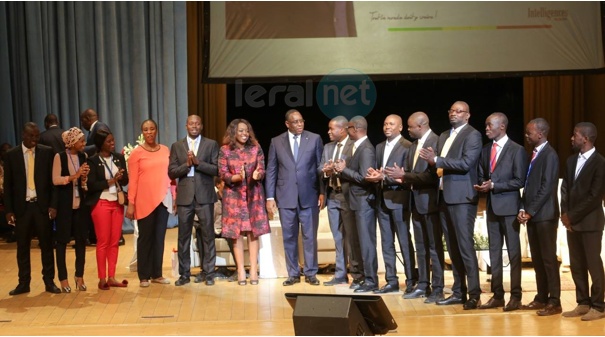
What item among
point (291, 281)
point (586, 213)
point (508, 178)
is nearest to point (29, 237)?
point (291, 281)

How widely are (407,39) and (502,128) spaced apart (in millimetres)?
4408

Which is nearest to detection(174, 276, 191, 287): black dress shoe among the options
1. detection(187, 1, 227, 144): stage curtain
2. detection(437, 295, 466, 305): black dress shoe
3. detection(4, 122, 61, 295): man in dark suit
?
detection(4, 122, 61, 295): man in dark suit

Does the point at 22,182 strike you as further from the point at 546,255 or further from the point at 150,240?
the point at 546,255

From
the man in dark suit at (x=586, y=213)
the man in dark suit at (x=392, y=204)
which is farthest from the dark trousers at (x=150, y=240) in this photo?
the man in dark suit at (x=586, y=213)

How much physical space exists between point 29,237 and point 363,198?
10.1ft

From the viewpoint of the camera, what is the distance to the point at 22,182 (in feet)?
22.0

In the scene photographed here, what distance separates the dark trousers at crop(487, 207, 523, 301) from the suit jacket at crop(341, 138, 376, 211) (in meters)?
1.17

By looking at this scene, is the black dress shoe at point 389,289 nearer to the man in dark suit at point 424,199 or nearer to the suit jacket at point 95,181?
the man in dark suit at point 424,199

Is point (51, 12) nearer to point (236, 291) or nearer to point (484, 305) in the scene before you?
point (236, 291)

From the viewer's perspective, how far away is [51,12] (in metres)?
10.5

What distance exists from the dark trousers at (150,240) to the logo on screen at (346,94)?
3978 mm

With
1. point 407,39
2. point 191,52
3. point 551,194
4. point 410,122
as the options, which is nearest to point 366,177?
point 410,122

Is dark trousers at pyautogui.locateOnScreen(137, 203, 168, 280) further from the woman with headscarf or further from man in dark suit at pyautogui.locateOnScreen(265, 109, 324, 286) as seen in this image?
man in dark suit at pyautogui.locateOnScreen(265, 109, 324, 286)

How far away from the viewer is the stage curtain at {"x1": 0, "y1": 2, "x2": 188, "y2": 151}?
10461mm
